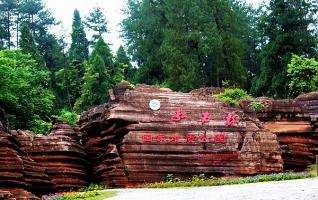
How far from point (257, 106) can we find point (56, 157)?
9.14 meters

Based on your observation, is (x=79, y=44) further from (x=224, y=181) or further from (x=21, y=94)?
(x=224, y=181)

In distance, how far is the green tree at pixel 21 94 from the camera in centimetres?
2495

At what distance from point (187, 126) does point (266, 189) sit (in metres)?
6.21

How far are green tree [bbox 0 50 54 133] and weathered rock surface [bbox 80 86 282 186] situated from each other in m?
7.22

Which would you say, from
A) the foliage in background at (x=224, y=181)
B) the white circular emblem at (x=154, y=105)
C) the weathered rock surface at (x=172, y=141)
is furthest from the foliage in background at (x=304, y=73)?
the foliage in background at (x=224, y=181)

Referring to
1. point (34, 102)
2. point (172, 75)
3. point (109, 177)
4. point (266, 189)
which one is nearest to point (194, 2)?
point (172, 75)

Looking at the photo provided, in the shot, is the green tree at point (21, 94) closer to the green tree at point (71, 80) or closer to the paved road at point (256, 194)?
the paved road at point (256, 194)

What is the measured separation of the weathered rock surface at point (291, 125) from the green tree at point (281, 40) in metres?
13.8

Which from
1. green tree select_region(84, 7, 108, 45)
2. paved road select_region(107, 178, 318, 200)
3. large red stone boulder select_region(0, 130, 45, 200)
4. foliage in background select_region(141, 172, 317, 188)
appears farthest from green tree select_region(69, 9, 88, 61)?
paved road select_region(107, 178, 318, 200)

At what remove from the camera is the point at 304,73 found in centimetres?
2902

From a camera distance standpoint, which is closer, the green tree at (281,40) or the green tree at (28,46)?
the green tree at (281,40)

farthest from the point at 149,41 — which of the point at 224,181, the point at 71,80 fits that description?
the point at 224,181

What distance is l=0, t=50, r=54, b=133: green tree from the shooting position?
25.0 meters

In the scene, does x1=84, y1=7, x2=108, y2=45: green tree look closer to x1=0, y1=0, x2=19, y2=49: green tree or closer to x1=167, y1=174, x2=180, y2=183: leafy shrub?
x1=0, y1=0, x2=19, y2=49: green tree
